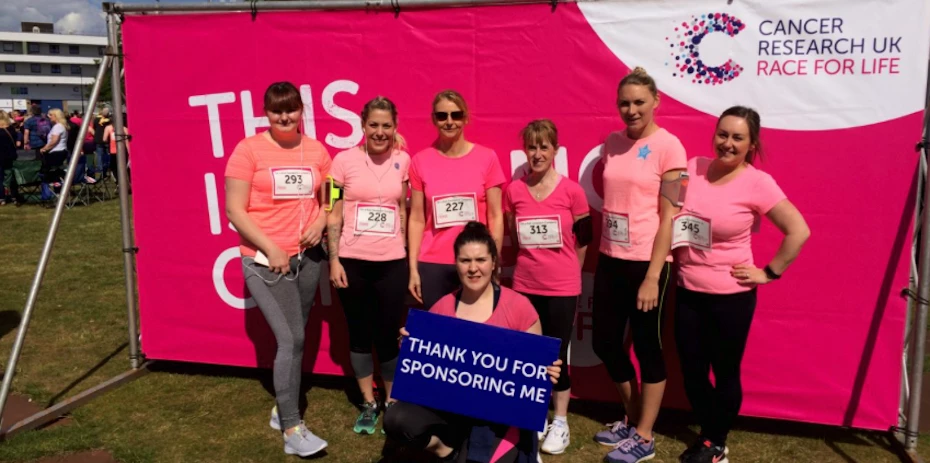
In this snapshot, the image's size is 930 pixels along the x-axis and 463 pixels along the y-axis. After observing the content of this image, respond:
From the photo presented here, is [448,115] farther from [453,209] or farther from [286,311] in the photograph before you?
[286,311]

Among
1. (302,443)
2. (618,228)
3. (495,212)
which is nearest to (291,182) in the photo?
(495,212)

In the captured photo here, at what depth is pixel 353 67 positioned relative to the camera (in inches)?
160

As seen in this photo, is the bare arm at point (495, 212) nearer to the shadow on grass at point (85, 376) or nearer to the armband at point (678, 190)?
the armband at point (678, 190)

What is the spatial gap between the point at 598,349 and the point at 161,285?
3005mm

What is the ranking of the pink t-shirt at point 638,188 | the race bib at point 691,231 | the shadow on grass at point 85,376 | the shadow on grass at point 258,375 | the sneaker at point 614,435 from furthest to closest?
the shadow on grass at point 258,375 → the shadow on grass at point 85,376 → the sneaker at point 614,435 → the pink t-shirt at point 638,188 → the race bib at point 691,231

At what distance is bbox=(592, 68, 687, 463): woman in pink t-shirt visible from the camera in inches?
123

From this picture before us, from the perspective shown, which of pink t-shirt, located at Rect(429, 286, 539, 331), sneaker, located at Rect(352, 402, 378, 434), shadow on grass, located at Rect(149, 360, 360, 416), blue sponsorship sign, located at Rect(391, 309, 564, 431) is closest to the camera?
blue sponsorship sign, located at Rect(391, 309, 564, 431)

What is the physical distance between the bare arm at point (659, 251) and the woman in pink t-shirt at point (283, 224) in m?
1.68

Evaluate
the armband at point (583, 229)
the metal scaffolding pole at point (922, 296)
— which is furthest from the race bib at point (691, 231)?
the metal scaffolding pole at point (922, 296)

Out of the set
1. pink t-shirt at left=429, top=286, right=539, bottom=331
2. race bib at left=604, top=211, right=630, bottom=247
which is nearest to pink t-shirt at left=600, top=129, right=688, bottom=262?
race bib at left=604, top=211, right=630, bottom=247

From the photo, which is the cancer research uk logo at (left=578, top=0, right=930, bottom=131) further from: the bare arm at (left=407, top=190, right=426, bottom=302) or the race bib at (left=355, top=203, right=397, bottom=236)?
the race bib at (left=355, top=203, right=397, bottom=236)

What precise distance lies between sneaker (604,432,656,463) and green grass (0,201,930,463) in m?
0.08

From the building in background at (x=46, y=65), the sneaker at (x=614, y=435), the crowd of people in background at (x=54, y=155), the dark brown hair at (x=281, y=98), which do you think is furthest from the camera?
the building in background at (x=46, y=65)

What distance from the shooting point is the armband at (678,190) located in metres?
3.12
